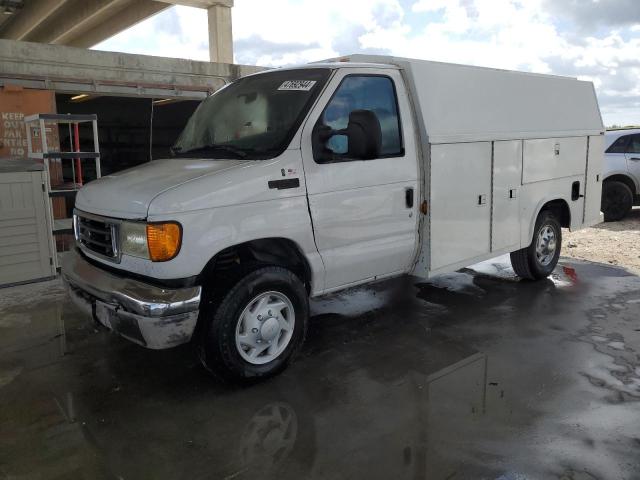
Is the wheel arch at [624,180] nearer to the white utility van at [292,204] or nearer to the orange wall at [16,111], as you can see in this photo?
the white utility van at [292,204]

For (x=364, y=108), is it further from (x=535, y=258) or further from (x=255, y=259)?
(x=535, y=258)

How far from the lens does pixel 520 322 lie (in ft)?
17.3

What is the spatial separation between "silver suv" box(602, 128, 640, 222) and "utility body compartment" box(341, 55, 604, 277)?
4620 mm

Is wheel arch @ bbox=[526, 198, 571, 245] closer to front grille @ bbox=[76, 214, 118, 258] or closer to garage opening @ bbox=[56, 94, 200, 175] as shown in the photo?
front grille @ bbox=[76, 214, 118, 258]

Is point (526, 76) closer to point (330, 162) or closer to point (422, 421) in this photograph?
point (330, 162)

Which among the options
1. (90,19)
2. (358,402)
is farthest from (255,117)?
(90,19)

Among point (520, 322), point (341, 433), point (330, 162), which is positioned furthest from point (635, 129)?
point (341, 433)

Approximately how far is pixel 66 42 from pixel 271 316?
25.5m

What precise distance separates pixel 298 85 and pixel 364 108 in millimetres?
580

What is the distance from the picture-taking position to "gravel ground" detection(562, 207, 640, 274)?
7.91 meters

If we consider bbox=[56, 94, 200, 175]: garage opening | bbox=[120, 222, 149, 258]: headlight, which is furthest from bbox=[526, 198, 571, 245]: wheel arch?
bbox=[56, 94, 200, 175]: garage opening

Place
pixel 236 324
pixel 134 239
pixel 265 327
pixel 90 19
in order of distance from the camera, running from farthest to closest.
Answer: pixel 90 19 < pixel 265 327 < pixel 236 324 < pixel 134 239

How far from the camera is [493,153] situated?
5.48 m

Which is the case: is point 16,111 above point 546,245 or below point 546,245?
above
